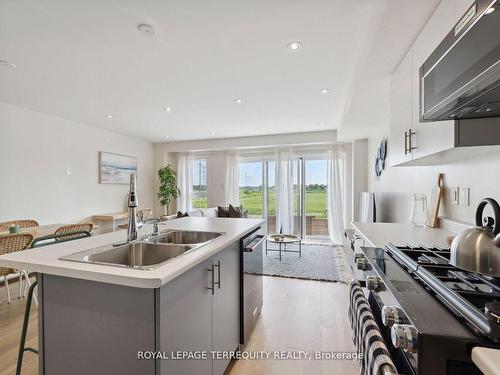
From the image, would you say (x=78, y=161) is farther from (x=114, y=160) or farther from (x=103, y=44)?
(x=103, y=44)

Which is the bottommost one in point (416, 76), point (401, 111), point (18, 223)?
point (18, 223)

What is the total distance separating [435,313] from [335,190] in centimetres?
517

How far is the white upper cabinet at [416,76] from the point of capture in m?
1.17

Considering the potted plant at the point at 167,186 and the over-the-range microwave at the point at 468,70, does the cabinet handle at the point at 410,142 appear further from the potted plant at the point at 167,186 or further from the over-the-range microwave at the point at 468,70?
the potted plant at the point at 167,186

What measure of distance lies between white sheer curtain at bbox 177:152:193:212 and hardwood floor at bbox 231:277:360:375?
4102mm

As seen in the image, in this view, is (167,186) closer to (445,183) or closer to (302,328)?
(302,328)

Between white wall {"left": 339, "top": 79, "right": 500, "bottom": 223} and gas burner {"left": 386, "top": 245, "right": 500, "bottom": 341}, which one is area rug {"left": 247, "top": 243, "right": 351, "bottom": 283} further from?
gas burner {"left": 386, "top": 245, "right": 500, "bottom": 341}

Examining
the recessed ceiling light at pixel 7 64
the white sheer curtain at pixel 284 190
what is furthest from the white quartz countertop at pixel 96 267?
the white sheer curtain at pixel 284 190

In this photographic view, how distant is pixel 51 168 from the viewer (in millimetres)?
4098

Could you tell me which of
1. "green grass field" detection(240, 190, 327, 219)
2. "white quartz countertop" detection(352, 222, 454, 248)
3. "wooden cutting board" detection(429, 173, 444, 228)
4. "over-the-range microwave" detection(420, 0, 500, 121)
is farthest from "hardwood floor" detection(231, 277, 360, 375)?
Result: "green grass field" detection(240, 190, 327, 219)

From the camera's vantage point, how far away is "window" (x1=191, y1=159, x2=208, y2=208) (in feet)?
21.6

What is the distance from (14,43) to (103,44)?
2.48 feet

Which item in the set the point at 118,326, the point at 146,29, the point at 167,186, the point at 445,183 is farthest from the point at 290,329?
the point at 167,186

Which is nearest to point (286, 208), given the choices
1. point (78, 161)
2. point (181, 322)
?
point (78, 161)
